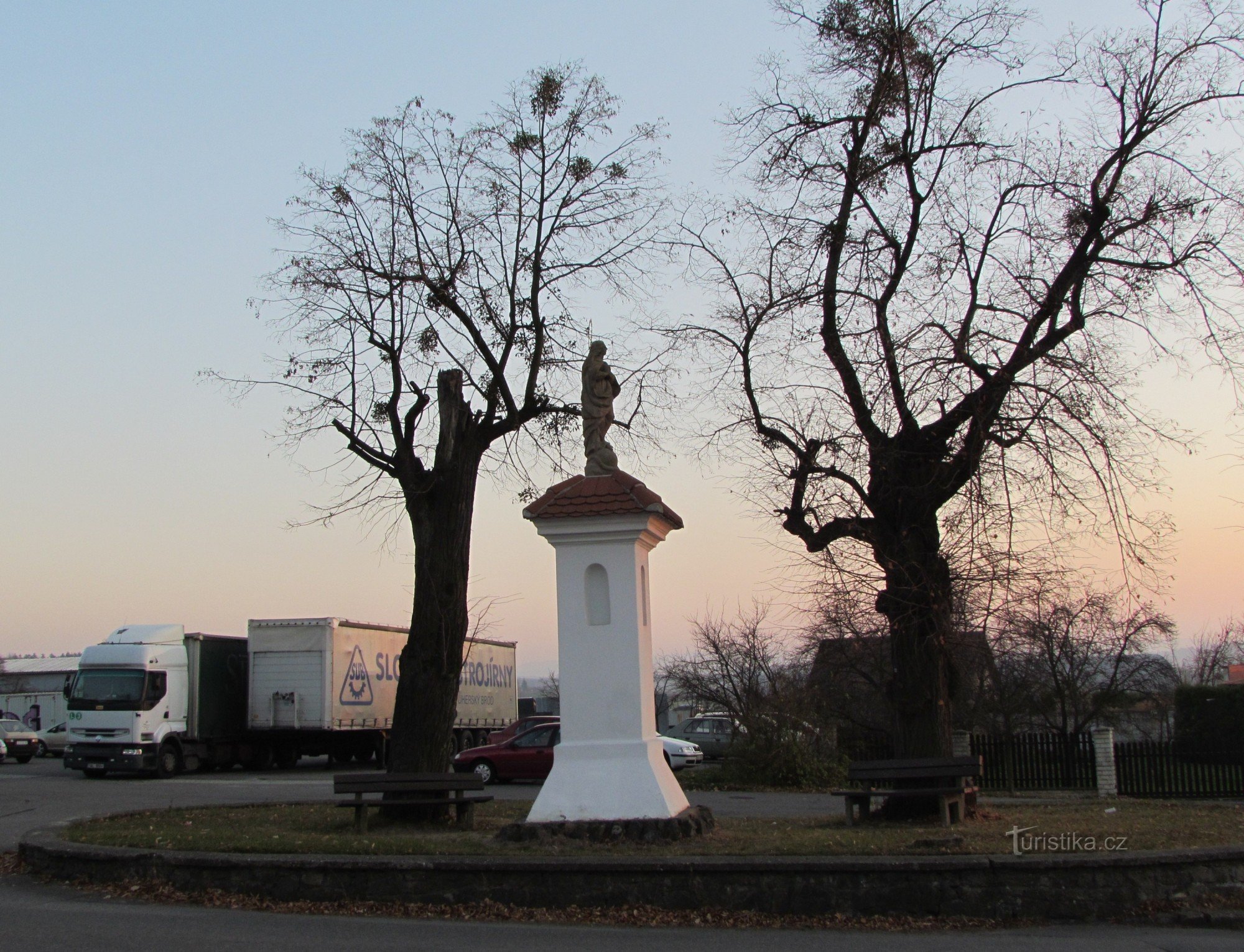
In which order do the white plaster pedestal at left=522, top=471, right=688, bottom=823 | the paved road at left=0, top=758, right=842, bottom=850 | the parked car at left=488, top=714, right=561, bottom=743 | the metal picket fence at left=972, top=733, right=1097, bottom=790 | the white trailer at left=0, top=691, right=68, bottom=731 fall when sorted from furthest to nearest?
the white trailer at left=0, top=691, right=68, bottom=731
the parked car at left=488, top=714, right=561, bottom=743
the metal picket fence at left=972, top=733, right=1097, bottom=790
the paved road at left=0, top=758, right=842, bottom=850
the white plaster pedestal at left=522, top=471, right=688, bottom=823

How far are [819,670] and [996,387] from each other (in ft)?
57.4

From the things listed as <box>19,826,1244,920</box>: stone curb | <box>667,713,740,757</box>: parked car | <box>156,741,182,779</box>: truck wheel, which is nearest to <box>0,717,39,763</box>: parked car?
<box>156,741,182,779</box>: truck wheel

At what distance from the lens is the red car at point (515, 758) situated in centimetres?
2539

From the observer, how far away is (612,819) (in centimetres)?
1025

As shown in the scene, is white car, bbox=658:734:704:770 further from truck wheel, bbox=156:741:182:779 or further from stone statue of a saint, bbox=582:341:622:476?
stone statue of a saint, bbox=582:341:622:476

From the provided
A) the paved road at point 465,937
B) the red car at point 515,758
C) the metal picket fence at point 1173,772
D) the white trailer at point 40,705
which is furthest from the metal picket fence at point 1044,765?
the white trailer at point 40,705

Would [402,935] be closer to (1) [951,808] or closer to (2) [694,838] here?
(2) [694,838]

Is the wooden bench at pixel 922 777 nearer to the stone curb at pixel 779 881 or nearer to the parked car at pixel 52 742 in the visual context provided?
the stone curb at pixel 779 881

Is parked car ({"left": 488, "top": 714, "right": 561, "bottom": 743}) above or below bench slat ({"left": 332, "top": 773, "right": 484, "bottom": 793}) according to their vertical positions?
below

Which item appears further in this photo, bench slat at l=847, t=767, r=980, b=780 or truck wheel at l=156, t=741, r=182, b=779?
truck wheel at l=156, t=741, r=182, b=779

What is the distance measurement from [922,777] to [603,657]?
13.8 feet

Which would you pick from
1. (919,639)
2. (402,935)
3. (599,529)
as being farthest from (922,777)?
(402,935)

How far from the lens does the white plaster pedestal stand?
1046 cm

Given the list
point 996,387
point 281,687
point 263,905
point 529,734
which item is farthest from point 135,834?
point 281,687
